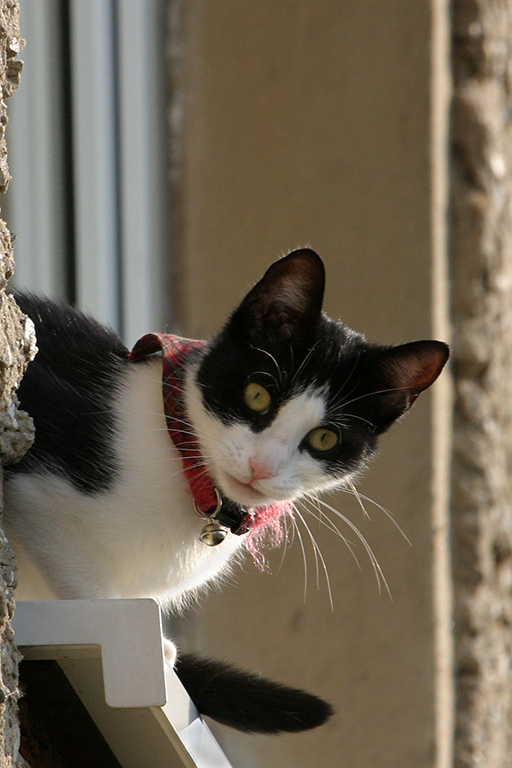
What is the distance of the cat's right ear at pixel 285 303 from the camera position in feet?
3.58

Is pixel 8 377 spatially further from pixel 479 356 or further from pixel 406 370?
pixel 479 356

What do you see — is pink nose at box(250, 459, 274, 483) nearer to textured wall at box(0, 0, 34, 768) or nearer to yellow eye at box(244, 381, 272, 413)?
yellow eye at box(244, 381, 272, 413)

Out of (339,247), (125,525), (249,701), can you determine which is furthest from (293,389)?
(339,247)

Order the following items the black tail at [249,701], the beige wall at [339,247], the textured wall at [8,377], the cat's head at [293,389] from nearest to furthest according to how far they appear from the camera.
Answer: the textured wall at [8,377], the black tail at [249,701], the cat's head at [293,389], the beige wall at [339,247]

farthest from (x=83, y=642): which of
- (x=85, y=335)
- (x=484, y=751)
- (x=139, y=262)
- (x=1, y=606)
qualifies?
(x=484, y=751)

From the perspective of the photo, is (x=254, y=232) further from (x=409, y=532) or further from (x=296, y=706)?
(x=296, y=706)

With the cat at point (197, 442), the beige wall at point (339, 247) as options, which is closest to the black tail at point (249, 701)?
the cat at point (197, 442)

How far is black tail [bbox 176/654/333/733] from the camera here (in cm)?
94

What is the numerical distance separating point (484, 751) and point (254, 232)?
1.39m

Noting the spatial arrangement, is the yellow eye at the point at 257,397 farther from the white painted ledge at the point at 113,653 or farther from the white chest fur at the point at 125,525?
the white painted ledge at the point at 113,653

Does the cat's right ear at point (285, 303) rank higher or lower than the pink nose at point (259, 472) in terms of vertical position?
higher

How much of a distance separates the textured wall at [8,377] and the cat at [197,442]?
23cm

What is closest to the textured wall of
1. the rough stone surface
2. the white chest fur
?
the white chest fur

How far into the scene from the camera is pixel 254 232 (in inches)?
86.8
